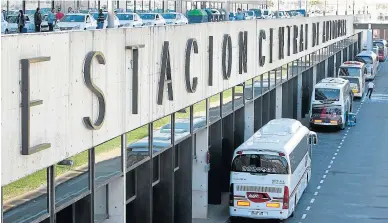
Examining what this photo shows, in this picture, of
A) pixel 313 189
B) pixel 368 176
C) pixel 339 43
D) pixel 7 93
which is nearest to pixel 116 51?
pixel 7 93

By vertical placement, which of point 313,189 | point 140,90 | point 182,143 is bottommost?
point 313,189

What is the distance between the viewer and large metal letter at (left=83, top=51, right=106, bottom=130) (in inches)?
686

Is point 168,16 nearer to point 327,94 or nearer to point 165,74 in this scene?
point 165,74

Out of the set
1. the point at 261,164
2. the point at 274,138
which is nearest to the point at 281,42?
the point at 274,138

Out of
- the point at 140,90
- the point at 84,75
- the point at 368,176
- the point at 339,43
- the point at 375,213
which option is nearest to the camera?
the point at 84,75

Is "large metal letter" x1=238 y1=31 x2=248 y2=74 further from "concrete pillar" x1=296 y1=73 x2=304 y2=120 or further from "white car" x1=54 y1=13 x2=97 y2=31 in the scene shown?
"concrete pillar" x1=296 y1=73 x2=304 y2=120

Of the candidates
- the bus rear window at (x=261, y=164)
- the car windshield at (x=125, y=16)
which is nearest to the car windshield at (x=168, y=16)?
the car windshield at (x=125, y=16)

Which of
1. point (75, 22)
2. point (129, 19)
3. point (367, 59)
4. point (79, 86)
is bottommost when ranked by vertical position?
point (367, 59)

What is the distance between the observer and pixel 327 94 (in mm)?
54062

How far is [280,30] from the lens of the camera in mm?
40906

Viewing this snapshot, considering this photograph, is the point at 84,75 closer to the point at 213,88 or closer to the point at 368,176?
the point at 213,88

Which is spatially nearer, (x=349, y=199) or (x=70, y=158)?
(x=70, y=158)

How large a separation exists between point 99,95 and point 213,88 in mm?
10617

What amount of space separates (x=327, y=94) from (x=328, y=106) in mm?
760
